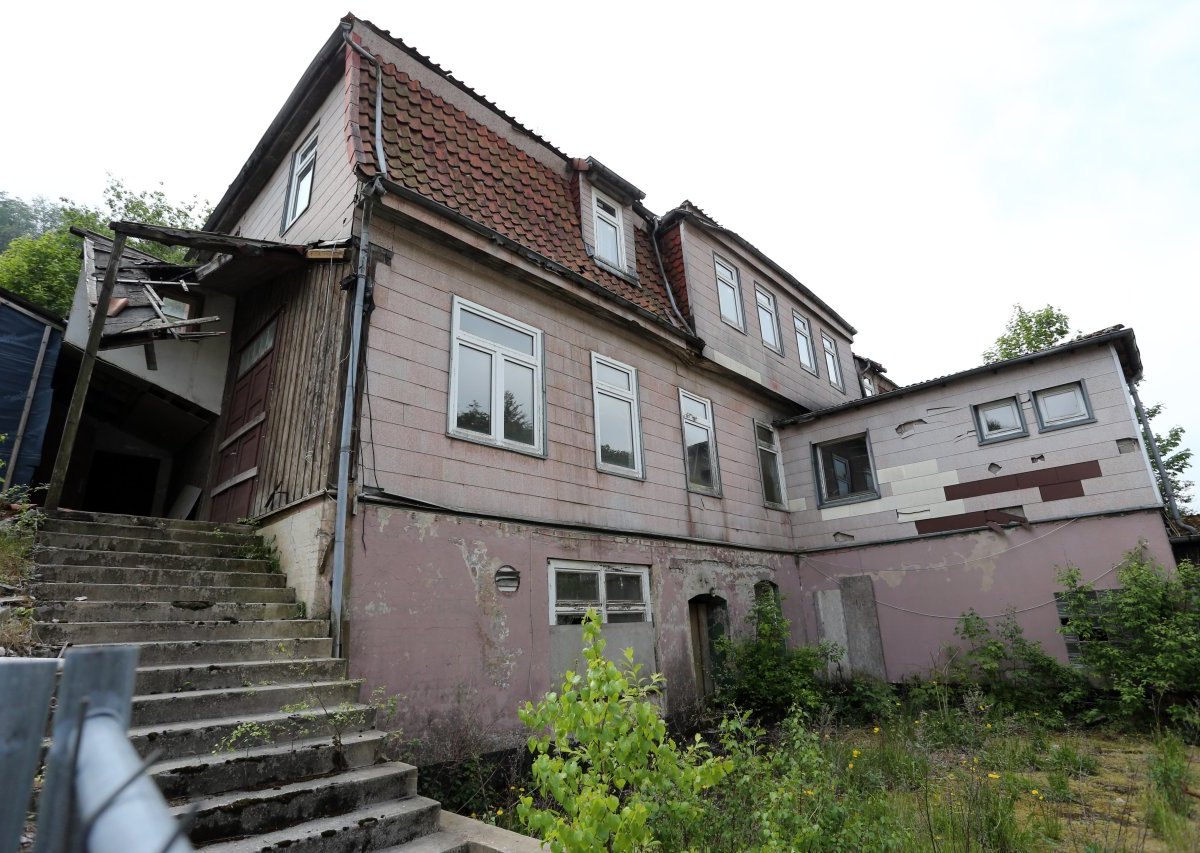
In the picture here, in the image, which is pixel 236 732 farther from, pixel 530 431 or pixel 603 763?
pixel 530 431

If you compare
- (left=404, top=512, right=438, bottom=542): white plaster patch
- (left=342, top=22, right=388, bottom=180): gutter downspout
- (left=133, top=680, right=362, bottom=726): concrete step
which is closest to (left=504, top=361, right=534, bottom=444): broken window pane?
(left=404, top=512, right=438, bottom=542): white plaster patch

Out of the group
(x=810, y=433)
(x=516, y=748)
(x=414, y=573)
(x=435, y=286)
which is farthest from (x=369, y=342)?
(x=810, y=433)

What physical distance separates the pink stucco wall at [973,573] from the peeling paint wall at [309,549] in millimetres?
8850

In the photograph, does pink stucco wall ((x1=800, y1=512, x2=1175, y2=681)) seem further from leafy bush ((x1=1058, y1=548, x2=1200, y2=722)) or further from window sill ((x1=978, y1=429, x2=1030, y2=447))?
window sill ((x1=978, y1=429, x2=1030, y2=447))

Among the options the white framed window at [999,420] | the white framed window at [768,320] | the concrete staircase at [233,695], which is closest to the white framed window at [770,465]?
the white framed window at [768,320]

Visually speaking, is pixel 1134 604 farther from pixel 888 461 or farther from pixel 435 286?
pixel 435 286

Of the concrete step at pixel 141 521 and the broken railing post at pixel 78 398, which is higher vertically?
the broken railing post at pixel 78 398

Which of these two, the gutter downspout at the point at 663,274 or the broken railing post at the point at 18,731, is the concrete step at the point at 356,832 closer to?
the broken railing post at the point at 18,731

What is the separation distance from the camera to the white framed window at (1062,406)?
943cm

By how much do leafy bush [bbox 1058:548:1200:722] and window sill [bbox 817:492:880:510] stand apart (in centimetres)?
340

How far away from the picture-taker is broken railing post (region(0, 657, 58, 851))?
697mm

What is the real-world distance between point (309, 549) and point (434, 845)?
3029 mm

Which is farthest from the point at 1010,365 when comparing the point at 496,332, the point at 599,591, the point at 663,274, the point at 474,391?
the point at 474,391

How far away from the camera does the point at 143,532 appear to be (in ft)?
20.3
